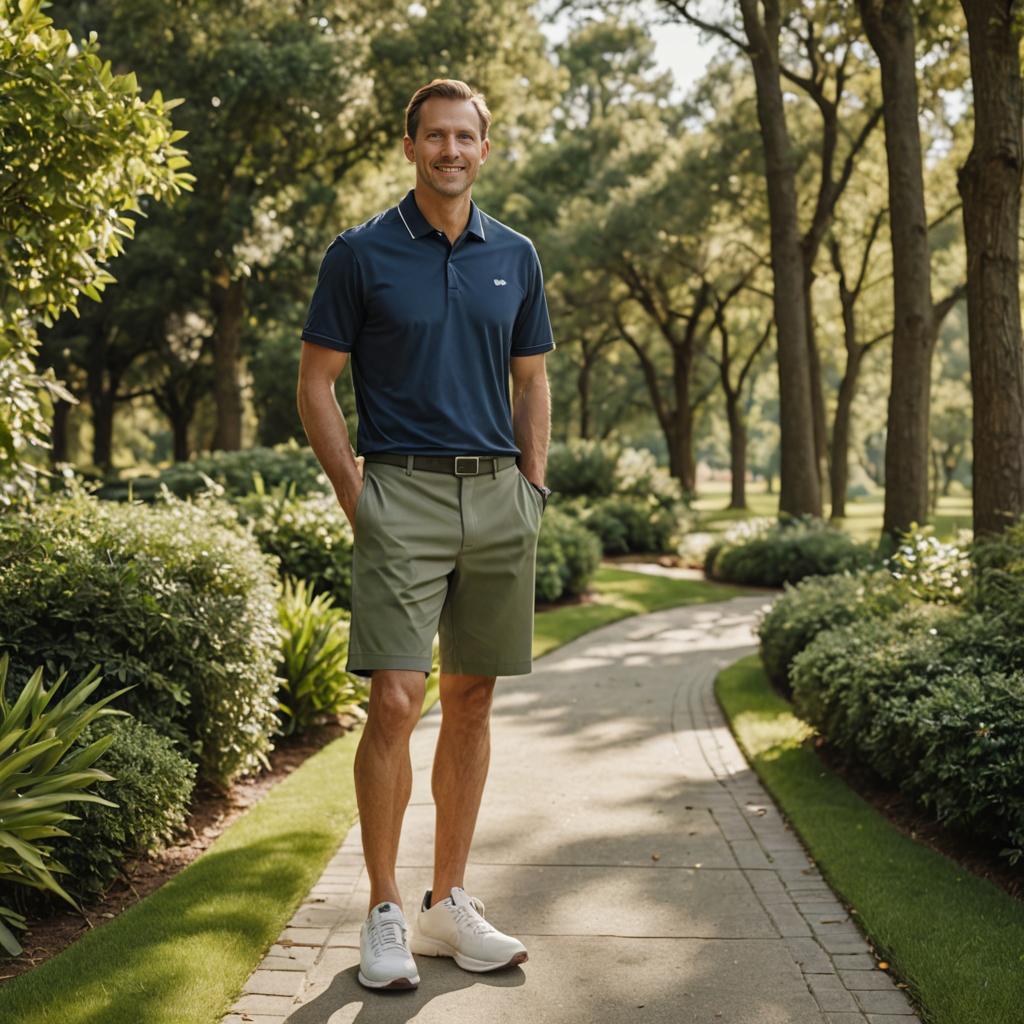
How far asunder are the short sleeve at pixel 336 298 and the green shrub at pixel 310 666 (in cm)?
357

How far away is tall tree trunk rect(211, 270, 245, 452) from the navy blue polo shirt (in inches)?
808

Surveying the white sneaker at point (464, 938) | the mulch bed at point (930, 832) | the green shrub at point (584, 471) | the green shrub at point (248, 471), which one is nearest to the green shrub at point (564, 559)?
the green shrub at point (248, 471)

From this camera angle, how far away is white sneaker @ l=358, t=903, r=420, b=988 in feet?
11.2

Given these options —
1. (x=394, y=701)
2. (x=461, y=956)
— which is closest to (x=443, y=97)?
(x=394, y=701)

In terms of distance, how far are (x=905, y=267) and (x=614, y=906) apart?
391 inches

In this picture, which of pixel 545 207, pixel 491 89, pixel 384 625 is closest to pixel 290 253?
pixel 491 89

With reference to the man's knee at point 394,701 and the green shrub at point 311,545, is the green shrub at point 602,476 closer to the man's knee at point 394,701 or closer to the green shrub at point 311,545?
the green shrub at point 311,545

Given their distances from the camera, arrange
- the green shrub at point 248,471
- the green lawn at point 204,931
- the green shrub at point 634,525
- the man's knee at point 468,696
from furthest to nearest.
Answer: the green shrub at point 634,525
the green shrub at point 248,471
the man's knee at point 468,696
the green lawn at point 204,931

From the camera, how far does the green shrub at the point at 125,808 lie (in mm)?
4152

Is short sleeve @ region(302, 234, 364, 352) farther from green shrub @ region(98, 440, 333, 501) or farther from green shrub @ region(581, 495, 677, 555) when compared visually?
green shrub @ region(581, 495, 677, 555)

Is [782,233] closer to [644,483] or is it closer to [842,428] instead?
[644,483]

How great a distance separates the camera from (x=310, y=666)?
7.07 meters

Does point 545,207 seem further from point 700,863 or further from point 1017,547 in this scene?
point 700,863

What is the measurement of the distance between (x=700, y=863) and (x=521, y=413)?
2061mm
